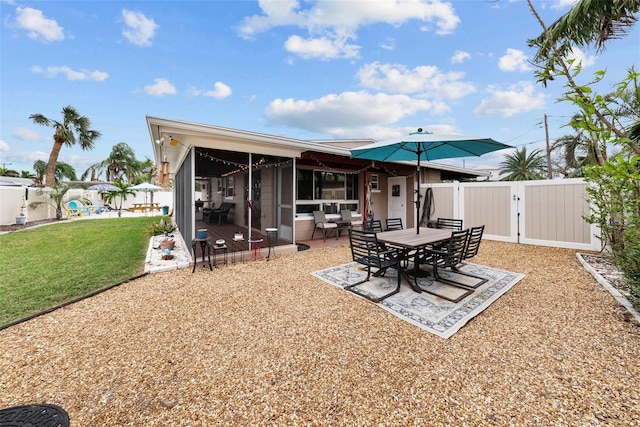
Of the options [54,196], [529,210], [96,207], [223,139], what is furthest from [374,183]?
[96,207]

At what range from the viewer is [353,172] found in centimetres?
882

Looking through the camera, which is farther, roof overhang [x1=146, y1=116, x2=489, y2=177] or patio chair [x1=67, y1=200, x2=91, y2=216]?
patio chair [x1=67, y1=200, x2=91, y2=216]

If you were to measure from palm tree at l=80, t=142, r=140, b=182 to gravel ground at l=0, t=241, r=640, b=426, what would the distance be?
3468 centimetres

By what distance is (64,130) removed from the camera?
15.4m

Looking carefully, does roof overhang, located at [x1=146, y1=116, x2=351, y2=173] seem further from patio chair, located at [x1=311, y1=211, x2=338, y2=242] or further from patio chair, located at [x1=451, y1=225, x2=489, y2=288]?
patio chair, located at [x1=451, y1=225, x2=489, y2=288]

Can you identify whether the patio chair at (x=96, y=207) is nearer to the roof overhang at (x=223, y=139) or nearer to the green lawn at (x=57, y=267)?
the green lawn at (x=57, y=267)

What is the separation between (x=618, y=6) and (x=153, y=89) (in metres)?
14.4

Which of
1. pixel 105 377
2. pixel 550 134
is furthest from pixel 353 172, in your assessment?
pixel 550 134

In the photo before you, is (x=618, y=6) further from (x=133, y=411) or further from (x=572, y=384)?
(x=133, y=411)

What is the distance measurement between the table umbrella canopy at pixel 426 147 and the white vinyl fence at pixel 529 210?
3.62 m

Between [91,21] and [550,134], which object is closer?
[91,21]

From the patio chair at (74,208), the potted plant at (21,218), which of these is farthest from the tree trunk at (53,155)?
the potted plant at (21,218)

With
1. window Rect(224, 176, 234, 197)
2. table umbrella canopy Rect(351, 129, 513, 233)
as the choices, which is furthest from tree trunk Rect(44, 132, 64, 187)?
table umbrella canopy Rect(351, 129, 513, 233)

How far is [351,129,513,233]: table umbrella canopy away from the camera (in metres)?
3.79
